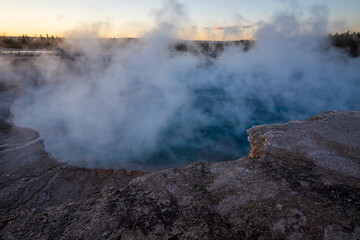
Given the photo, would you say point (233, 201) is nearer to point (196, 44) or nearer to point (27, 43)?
point (196, 44)

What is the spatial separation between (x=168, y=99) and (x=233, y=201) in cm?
574

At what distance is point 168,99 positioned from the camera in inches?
284

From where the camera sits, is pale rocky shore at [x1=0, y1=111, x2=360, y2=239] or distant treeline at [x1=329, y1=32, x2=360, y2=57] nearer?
pale rocky shore at [x1=0, y1=111, x2=360, y2=239]

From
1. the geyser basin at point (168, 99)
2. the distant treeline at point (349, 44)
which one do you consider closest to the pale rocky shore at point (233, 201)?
the geyser basin at point (168, 99)

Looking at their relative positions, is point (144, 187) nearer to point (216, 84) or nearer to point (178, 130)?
point (178, 130)

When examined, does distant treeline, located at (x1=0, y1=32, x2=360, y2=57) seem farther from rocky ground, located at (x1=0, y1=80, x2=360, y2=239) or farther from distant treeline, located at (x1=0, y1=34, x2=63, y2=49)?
rocky ground, located at (x1=0, y1=80, x2=360, y2=239)

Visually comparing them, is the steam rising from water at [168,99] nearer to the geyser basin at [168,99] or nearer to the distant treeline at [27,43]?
the geyser basin at [168,99]

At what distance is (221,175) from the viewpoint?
2.09 meters

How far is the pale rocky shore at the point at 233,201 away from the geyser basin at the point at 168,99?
1.70m

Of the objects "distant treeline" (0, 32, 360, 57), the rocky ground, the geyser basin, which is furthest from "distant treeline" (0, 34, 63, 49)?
the rocky ground

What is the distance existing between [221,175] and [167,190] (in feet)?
1.84

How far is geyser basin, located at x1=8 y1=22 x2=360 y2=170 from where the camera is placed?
174 inches

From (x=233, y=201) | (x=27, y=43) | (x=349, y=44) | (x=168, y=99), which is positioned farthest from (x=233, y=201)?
(x=27, y=43)

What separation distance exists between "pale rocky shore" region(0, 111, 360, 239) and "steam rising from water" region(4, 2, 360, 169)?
5.49 ft
